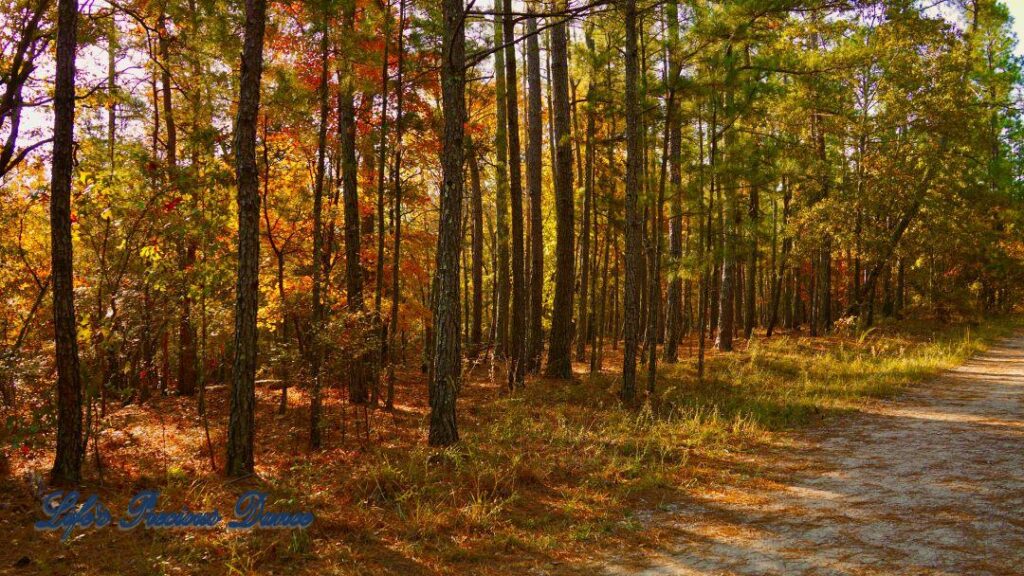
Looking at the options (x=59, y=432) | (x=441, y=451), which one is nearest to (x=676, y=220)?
(x=441, y=451)

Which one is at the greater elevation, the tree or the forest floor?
the tree

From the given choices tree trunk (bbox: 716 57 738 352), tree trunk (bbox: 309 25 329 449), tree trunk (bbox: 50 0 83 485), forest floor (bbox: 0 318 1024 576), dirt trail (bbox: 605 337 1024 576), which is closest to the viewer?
dirt trail (bbox: 605 337 1024 576)

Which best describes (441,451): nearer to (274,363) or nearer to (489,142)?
(274,363)

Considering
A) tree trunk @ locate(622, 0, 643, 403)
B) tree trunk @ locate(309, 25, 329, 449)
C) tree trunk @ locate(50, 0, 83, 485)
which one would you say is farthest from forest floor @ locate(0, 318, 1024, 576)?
tree trunk @ locate(622, 0, 643, 403)

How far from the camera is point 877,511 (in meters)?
5.04

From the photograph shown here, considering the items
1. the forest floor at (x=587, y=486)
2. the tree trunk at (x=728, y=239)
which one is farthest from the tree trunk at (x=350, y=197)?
the tree trunk at (x=728, y=239)

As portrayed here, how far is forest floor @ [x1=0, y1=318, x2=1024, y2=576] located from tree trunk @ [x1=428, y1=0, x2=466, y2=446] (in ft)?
1.88

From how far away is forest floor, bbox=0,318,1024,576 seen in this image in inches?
177

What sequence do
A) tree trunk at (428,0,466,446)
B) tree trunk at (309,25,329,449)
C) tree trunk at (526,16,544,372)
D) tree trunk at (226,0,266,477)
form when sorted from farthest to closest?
1. tree trunk at (526,16,544,372)
2. tree trunk at (309,25,329,449)
3. tree trunk at (428,0,466,446)
4. tree trunk at (226,0,266,477)

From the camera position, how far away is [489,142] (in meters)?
16.5

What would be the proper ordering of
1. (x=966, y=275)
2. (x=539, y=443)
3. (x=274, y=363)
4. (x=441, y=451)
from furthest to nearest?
(x=966, y=275) → (x=274, y=363) → (x=539, y=443) → (x=441, y=451)

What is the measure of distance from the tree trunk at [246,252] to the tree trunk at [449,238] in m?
2.10

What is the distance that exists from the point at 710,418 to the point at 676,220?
8.74 meters

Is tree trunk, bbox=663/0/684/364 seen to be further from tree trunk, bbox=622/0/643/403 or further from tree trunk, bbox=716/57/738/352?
tree trunk, bbox=622/0/643/403
